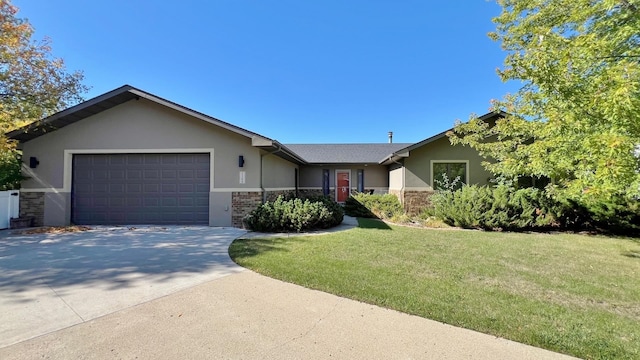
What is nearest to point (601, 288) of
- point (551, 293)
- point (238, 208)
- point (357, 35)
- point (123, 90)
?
point (551, 293)

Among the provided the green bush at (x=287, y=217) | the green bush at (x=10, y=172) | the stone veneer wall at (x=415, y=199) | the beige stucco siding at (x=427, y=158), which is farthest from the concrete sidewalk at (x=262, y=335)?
the beige stucco siding at (x=427, y=158)

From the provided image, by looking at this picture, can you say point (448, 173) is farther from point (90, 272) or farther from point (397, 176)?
point (90, 272)

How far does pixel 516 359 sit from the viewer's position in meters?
2.47

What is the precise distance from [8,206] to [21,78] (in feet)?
15.6

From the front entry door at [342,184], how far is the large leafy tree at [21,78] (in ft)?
47.6

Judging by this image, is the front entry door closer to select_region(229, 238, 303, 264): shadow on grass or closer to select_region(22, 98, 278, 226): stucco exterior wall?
select_region(22, 98, 278, 226): stucco exterior wall

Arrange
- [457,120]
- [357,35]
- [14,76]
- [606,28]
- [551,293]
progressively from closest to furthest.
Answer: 1. [551,293]
2. [606,28]
3. [14,76]
4. [457,120]
5. [357,35]

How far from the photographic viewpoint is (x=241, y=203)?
9.77 meters

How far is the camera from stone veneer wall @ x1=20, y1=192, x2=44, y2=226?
388 inches

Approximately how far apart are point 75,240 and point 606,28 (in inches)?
557

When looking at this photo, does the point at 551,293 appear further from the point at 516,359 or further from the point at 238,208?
the point at 238,208

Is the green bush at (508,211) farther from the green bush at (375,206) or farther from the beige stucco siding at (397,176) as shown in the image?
the beige stucco siding at (397,176)

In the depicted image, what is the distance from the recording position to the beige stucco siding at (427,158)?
512 inches

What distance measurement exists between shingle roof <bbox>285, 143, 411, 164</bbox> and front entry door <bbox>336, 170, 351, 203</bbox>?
996 millimetres
